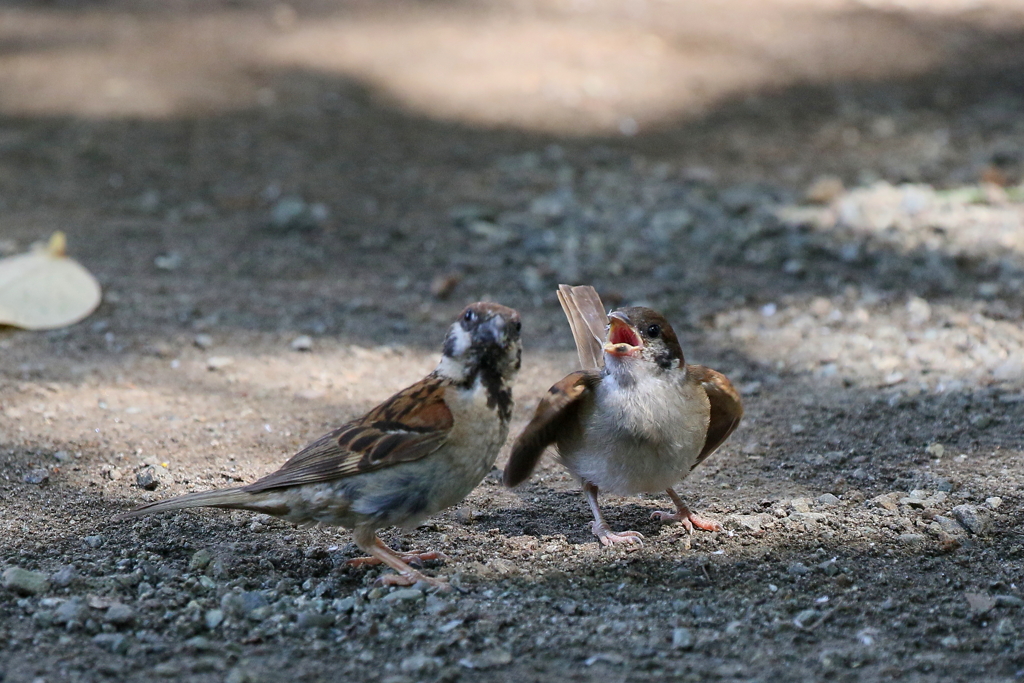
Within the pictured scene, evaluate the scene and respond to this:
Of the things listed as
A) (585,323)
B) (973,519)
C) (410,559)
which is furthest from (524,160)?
(973,519)

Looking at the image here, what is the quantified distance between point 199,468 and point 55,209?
424cm

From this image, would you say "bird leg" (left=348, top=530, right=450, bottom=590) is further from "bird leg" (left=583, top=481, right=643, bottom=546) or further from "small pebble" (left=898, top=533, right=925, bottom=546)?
"small pebble" (left=898, top=533, right=925, bottom=546)

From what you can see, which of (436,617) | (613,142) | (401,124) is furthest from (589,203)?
(436,617)

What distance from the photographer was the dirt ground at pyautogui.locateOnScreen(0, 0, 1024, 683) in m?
3.52

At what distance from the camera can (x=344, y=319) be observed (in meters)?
6.64

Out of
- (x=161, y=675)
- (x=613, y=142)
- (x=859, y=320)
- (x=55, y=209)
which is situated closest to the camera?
(x=161, y=675)

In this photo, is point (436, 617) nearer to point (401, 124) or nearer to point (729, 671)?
point (729, 671)

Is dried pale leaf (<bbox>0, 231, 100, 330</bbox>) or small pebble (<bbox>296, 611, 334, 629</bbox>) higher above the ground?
dried pale leaf (<bbox>0, 231, 100, 330</bbox>)

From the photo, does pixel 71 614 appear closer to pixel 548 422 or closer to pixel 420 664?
pixel 420 664

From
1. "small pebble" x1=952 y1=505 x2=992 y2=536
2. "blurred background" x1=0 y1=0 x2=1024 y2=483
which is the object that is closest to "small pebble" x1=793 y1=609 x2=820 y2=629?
"small pebble" x1=952 y1=505 x2=992 y2=536

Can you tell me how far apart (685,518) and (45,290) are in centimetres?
413

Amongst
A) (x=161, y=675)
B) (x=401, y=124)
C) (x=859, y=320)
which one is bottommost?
(x=161, y=675)

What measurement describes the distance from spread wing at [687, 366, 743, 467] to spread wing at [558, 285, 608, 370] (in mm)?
531

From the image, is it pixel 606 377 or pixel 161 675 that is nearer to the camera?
pixel 161 675
